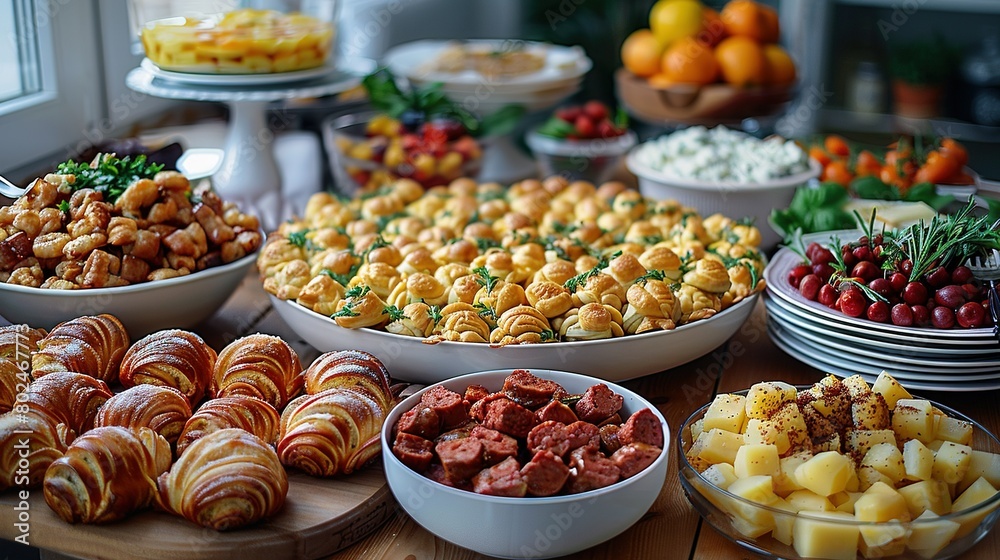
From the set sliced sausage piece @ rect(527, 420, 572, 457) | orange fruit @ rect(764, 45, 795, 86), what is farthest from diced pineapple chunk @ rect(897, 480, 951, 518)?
orange fruit @ rect(764, 45, 795, 86)

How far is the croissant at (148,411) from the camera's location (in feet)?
4.01

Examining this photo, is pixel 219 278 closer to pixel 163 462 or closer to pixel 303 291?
pixel 303 291

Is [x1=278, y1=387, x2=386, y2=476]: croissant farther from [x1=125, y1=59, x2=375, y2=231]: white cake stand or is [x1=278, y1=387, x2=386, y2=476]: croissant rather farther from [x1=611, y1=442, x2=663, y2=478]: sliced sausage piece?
[x1=125, y1=59, x2=375, y2=231]: white cake stand

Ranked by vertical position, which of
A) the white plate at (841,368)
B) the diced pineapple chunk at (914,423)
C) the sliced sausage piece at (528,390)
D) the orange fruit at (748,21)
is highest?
the orange fruit at (748,21)

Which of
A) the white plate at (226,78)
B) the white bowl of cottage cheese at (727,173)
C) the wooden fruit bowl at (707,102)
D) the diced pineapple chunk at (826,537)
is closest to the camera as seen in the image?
the diced pineapple chunk at (826,537)

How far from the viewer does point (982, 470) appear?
1.19 metres

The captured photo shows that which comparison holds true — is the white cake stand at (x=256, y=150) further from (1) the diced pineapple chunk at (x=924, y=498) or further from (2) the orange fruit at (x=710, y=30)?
(1) the diced pineapple chunk at (x=924, y=498)

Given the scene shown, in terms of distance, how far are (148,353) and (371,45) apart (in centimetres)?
257

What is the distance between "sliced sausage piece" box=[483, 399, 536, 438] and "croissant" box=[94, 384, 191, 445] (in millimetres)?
433

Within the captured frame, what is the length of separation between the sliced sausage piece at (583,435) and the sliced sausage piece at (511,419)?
6 cm

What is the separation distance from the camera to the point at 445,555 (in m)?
1.16

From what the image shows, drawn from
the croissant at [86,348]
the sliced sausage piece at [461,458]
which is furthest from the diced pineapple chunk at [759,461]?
the croissant at [86,348]

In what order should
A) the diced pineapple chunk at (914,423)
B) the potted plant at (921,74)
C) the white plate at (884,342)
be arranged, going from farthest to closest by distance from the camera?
the potted plant at (921,74)
the white plate at (884,342)
the diced pineapple chunk at (914,423)

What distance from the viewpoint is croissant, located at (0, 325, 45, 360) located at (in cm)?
136
